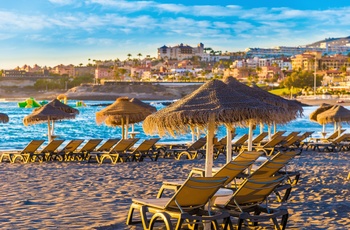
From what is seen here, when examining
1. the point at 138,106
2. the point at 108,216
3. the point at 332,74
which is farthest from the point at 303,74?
the point at 108,216

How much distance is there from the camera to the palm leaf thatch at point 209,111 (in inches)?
239

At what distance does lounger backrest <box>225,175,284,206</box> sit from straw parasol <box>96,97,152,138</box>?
10.8 metres

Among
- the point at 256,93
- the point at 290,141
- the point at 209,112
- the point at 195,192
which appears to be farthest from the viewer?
the point at 290,141

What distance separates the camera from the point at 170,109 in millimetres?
6184

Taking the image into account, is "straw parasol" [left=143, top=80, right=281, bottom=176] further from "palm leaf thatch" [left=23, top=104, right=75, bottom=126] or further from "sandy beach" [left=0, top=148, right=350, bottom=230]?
"palm leaf thatch" [left=23, top=104, right=75, bottom=126]

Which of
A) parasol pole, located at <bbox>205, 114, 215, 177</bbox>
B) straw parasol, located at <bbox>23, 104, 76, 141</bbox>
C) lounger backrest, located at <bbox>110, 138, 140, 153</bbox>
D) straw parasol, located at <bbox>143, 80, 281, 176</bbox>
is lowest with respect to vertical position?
lounger backrest, located at <bbox>110, 138, 140, 153</bbox>

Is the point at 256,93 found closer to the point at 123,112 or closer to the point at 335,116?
the point at 123,112

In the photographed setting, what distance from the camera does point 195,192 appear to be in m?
5.11

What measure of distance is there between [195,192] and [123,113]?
11.2 meters

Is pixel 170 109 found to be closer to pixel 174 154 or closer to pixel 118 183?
pixel 118 183

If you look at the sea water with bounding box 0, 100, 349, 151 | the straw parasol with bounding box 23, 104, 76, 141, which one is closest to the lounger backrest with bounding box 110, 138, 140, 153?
the straw parasol with bounding box 23, 104, 76, 141

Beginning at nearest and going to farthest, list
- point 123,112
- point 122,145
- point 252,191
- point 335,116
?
1. point 252,191
2. point 122,145
3. point 123,112
4. point 335,116

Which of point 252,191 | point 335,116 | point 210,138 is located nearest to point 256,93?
point 210,138

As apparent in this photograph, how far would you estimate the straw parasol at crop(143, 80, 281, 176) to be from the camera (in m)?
6.07
